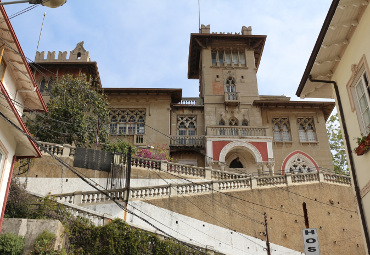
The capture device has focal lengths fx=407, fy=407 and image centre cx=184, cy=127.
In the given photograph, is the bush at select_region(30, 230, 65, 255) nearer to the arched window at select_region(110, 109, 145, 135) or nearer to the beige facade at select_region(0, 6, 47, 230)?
the beige facade at select_region(0, 6, 47, 230)

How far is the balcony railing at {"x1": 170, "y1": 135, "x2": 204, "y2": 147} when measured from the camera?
112ft

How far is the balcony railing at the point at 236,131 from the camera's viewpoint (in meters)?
33.4

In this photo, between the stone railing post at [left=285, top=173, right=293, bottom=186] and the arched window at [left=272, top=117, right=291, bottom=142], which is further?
the arched window at [left=272, top=117, right=291, bottom=142]

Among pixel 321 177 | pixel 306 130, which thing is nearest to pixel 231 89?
pixel 306 130

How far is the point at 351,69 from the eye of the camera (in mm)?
11945

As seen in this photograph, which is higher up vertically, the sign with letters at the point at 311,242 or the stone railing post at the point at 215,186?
the stone railing post at the point at 215,186

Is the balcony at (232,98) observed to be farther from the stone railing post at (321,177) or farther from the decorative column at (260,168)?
the stone railing post at (321,177)

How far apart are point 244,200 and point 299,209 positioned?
3702 millimetres

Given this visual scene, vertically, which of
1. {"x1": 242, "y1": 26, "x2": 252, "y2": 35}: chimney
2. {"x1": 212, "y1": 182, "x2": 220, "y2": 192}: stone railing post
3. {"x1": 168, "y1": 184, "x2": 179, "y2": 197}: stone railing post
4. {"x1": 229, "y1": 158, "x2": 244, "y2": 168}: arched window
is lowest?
{"x1": 168, "y1": 184, "x2": 179, "y2": 197}: stone railing post

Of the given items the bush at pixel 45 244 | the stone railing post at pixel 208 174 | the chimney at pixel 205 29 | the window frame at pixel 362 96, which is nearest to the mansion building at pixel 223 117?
the chimney at pixel 205 29

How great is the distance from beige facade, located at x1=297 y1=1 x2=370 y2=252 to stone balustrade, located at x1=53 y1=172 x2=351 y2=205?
11.9 metres

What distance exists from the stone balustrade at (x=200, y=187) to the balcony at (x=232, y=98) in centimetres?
1109

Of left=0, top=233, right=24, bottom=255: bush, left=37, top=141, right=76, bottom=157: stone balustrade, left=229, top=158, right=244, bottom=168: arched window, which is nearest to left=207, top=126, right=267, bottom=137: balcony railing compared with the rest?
left=229, top=158, right=244, bottom=168: arched window

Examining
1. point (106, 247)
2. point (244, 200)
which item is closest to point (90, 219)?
point (106, 247)
